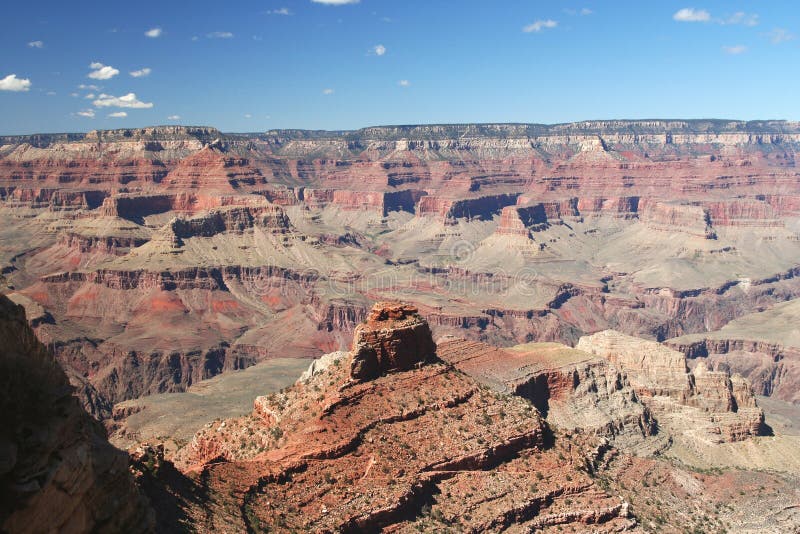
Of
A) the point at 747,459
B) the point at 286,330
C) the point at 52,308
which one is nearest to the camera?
the point at 747,459

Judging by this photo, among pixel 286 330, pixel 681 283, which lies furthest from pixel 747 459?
pixel 681 283

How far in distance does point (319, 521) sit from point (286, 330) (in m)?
116

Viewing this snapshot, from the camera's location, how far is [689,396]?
7662 cm

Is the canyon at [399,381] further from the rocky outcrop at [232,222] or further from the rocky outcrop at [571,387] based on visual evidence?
the rocky outcrop at [232,222]

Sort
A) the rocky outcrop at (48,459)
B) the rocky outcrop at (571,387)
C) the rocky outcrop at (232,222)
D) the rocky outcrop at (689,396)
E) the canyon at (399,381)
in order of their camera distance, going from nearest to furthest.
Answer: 1. the rocky outcrop at (48,459)
2. the canyon at (399,381)
3. the rocky outcrop at (571,387)
4. the rocky outcrop at (689,396)
5. the rocky outcrop at (232,222)

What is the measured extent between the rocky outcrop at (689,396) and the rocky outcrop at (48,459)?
6689cm

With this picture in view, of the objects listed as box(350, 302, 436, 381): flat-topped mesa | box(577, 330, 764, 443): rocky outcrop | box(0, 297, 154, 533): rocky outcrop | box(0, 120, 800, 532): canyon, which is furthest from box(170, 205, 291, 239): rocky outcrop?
box(0, 297, 154, 533): rocky outcrop

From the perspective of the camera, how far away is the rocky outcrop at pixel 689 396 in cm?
7369

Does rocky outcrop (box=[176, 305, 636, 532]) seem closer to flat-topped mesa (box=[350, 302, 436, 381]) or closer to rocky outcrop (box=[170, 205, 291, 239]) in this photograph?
flat-topped mesa (box=[350, 302, 436, 381])

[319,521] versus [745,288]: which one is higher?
[319,521]

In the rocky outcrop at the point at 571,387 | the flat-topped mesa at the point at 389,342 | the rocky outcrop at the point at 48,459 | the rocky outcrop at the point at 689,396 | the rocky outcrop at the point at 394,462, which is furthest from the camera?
the rocky outcrop at the point at 689,396

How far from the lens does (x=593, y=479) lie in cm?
4088

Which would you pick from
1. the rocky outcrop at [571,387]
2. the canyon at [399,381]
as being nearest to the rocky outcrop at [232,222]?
the canyon at [399,381]

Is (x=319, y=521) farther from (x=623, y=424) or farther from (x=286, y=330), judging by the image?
(x=286, y=330)
